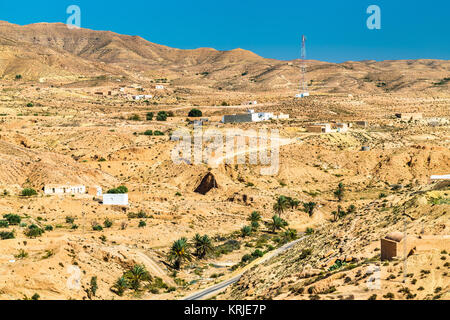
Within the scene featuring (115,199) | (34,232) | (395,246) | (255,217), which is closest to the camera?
(395,246)

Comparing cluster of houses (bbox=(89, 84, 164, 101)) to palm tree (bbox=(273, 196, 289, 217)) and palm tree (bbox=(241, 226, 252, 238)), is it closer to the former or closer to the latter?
palm tree (bbox=(273, 196, 289, 217))

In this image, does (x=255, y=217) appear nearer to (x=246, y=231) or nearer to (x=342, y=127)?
(x=246, y=231)

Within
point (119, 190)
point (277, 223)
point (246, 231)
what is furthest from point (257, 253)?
point (119, 190)

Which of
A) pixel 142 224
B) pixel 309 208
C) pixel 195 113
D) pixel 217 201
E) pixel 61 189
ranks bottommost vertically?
pixel 309 208

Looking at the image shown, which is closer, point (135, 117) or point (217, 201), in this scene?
point (217, 201)

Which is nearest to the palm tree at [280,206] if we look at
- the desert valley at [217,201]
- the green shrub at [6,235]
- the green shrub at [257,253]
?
the desert valley at [217,201]

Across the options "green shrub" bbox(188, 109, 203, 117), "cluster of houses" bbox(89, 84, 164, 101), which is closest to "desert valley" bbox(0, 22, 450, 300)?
"cluster of houses" bbox(89, 84, 164, 101)
